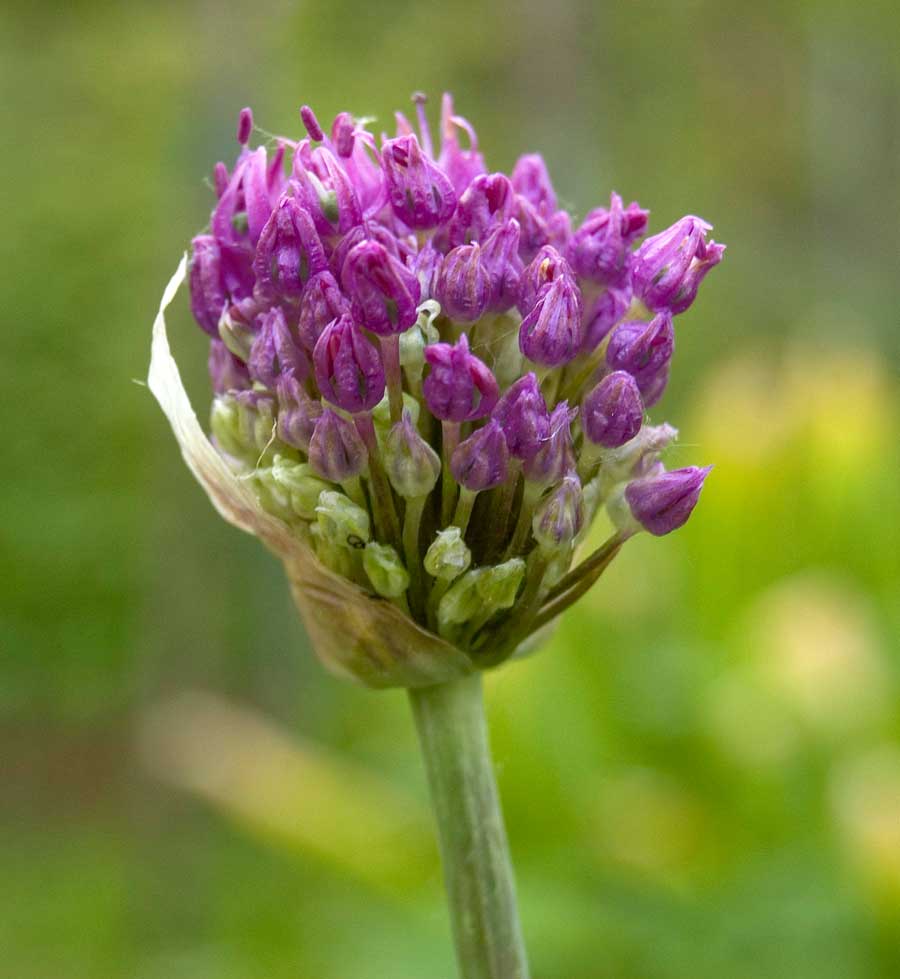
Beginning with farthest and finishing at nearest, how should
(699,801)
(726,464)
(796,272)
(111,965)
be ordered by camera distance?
(796,272)
(111,965)
(726,464)
(699,801)

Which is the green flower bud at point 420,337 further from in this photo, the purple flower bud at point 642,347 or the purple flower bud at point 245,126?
the purple flower bud at point 245,126

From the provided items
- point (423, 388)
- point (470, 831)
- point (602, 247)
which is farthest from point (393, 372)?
point (470, 831)

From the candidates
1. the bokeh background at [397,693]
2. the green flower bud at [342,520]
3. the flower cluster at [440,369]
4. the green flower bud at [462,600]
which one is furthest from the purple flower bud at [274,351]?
the bokeh background at [397,693]

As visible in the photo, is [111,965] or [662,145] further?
[662,145]

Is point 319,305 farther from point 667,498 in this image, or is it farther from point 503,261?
point 667,498

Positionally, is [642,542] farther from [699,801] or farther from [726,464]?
[699,801]

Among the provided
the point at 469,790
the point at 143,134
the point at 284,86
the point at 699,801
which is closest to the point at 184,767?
the point at 699,801

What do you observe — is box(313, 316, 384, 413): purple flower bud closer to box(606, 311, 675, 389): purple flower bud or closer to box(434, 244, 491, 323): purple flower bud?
box(434, 244, 491, 323): purple flower bud
